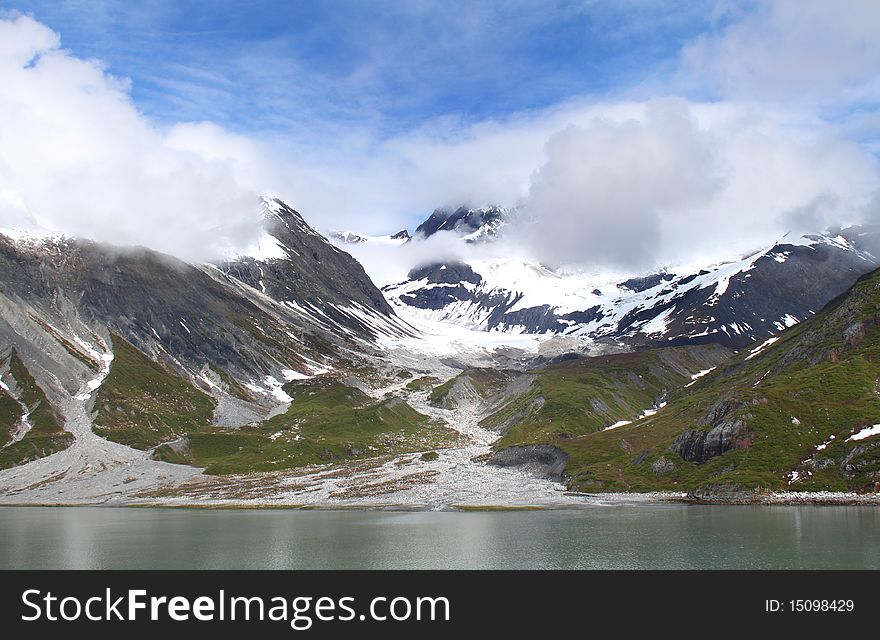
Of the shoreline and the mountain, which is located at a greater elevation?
the mountain

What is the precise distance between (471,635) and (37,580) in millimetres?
44050

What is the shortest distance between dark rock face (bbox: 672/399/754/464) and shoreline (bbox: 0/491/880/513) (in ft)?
39.6

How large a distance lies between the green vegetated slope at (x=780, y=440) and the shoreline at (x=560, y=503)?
2.93 m

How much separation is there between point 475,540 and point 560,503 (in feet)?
154

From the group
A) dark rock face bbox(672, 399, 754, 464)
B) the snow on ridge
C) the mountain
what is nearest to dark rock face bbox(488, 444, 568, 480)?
the mountain

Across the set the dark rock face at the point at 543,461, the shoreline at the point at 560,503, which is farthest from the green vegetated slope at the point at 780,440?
the dark rock face at the point at 543,461

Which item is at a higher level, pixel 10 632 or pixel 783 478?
pixel 783 478

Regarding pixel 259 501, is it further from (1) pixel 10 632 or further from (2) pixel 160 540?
(1) pixel 10 632

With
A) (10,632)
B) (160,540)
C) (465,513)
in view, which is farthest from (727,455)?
(10,632)

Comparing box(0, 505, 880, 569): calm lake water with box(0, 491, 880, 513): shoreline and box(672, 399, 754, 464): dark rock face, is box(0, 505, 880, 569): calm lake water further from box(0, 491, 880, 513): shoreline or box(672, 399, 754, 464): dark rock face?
box(672, 399, 754, 464): dark rock face

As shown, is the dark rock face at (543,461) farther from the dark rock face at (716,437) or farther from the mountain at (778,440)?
the dark rock face at (716,437)

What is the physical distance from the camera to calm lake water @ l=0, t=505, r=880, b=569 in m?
80.8

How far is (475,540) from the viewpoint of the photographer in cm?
9850

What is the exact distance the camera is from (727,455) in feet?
470
